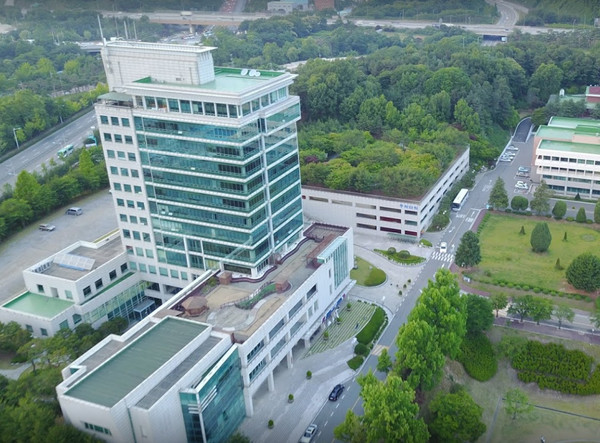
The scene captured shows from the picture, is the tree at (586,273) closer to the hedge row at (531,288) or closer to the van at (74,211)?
the hedge row at (531,288)

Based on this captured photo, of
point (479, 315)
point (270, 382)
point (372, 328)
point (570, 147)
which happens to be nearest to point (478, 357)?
point (479, 315)

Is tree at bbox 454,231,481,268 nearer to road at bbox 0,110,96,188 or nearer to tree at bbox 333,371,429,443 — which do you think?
tree at bbox 333,371,429,443

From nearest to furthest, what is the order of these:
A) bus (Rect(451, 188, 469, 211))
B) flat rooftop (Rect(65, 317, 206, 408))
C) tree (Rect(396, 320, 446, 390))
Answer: flat rooftop (Rect(65, 317, 206, 408))
tree (Rect(396, 320, 446, 390))
bus (Rect(451, 188, 469, 211))

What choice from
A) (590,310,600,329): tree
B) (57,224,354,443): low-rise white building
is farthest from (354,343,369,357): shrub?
(590,310,600,329): tree

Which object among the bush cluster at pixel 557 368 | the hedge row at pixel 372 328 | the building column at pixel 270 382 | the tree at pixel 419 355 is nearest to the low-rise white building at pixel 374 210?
the hedge row at pixel 372 328

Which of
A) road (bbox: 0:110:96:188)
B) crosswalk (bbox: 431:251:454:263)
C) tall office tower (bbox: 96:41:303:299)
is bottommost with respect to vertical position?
crosswalk (bbox: 431:251:454:263)

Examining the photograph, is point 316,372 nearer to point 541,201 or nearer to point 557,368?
point 557,368
